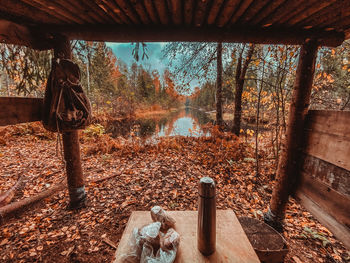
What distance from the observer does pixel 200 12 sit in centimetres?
185

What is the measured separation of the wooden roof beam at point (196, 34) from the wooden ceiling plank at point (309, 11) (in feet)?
0.61

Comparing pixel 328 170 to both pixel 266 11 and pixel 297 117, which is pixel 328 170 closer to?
pixel 297 117

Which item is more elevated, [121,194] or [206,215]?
Answer: [206,215]

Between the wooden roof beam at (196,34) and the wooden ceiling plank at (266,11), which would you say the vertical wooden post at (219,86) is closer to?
the wooden roof beam at (196,34)

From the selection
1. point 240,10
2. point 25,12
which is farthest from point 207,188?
point 25,12

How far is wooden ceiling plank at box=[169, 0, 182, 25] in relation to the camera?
168 cm

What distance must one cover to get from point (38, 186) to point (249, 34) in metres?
5.74

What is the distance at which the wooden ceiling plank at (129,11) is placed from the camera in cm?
171

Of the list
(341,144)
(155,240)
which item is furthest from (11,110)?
(341,144)

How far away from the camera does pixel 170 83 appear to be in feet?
22.5

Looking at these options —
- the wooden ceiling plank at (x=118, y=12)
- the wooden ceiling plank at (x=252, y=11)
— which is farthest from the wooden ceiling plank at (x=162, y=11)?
the wooden ceiling plank at (x=252, y=11)

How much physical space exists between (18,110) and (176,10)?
266 centimetres

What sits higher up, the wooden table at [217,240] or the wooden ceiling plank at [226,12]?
the wooden ceiling plank at [226,12]

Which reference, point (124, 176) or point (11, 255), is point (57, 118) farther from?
point (124, 176)
